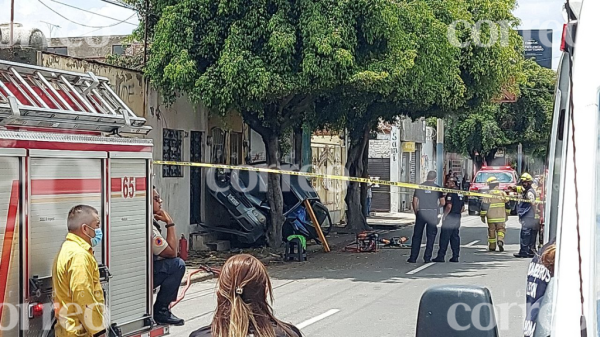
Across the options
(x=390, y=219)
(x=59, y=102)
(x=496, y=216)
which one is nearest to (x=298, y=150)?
(x=390, y=219)

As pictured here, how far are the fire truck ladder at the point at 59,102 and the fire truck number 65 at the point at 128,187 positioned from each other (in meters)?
0.47

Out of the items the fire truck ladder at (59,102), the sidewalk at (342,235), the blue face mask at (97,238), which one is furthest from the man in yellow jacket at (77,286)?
the sidewalk at (342,235)

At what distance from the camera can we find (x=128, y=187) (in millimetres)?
6578

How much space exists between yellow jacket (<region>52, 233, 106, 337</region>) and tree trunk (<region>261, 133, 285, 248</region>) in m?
11.8

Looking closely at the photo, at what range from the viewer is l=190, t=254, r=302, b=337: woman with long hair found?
3008mm

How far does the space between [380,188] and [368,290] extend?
2262cm

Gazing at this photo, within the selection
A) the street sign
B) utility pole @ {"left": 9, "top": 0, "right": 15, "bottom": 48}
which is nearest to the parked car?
the street sign

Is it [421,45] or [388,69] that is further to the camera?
[421,45]

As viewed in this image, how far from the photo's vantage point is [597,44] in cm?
214

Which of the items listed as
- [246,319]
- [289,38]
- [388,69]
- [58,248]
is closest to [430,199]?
[388,69]

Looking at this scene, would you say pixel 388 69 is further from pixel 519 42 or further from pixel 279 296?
pixel 519 42

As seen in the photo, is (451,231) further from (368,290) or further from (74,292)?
(74,292)

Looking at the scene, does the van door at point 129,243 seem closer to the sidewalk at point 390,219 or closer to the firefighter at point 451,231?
the firefighter at point 451,231

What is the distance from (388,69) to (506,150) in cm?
3564
